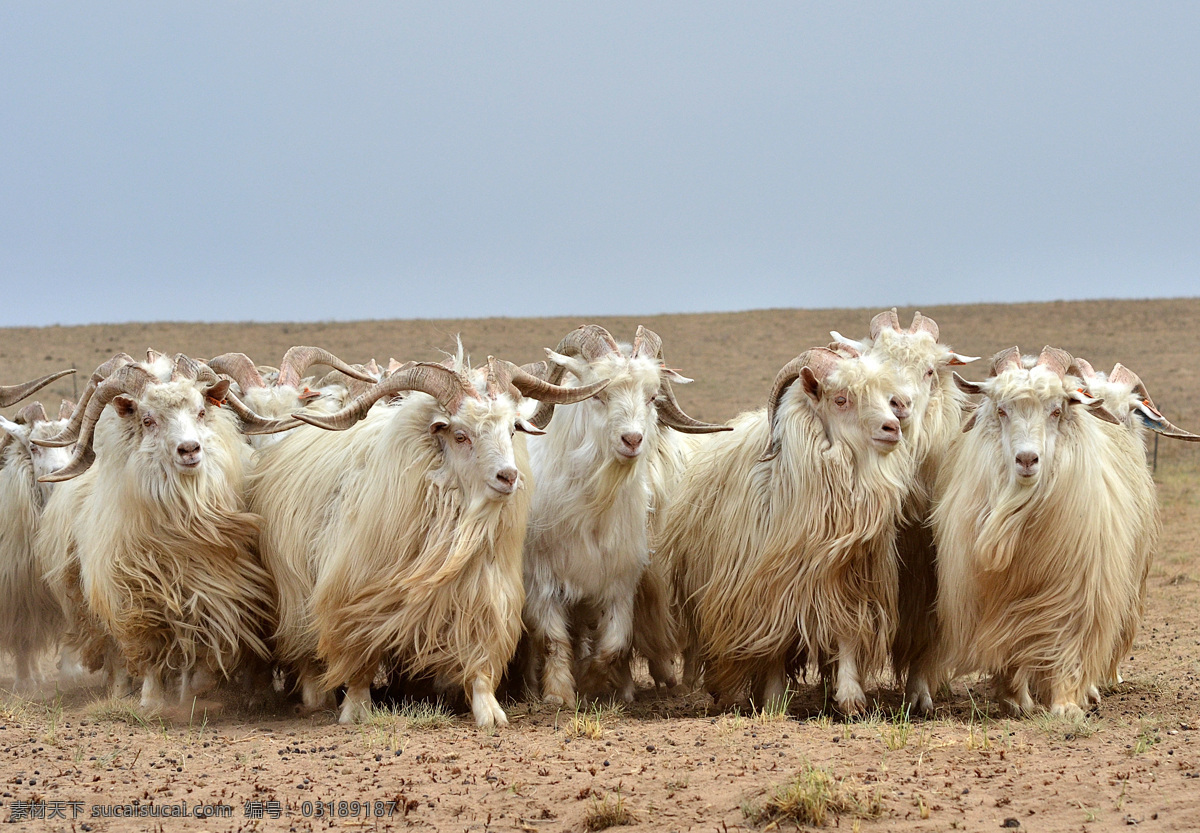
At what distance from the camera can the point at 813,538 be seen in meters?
8.05

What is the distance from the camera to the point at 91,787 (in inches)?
246

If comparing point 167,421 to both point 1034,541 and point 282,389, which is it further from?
point 1034,541

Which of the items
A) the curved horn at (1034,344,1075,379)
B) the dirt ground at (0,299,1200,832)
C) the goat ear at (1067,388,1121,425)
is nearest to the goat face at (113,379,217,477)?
the dirt ground at (0,299,1200,832)

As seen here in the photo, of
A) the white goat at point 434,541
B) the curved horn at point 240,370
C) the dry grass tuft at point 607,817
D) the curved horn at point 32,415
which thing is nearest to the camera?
→ the dry grass tuft at point 607,817

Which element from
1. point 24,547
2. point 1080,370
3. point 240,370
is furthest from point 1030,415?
point 24,547

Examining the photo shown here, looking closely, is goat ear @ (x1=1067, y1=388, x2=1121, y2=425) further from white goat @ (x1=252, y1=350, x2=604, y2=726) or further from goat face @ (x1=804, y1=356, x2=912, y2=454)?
white goat @ (x1=252, y1=350, x2=604, y2=726)

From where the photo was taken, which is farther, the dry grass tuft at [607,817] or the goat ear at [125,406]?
the goat ear at [125,406]

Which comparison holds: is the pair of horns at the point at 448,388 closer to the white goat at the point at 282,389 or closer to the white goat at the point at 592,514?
the white goat at the point at 592,514

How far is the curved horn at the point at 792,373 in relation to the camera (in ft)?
27.0

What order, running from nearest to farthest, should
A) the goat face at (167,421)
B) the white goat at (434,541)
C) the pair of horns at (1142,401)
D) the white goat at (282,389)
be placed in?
the white goat at (434,541), the goat face at (167,421), the pair of horns at (1142,401), the white goat at (282,389)

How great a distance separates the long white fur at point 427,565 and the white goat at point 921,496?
2.62 metres

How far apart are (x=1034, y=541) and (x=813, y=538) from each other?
1.34 meters

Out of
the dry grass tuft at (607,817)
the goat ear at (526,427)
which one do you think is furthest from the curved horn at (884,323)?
the dry grass tuft at (607,817)

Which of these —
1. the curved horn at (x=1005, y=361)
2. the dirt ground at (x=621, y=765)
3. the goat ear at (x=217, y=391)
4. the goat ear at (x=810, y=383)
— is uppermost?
the curved horn at (x=1005, y=361)
